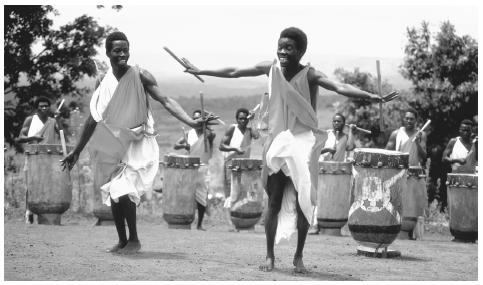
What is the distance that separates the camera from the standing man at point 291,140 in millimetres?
7441

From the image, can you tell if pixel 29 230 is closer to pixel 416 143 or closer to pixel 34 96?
pixel 416 143

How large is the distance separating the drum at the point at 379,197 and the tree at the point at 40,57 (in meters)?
12.1

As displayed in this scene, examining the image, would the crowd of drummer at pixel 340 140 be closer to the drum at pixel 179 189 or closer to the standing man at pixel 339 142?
the standing man at pixel 339 142

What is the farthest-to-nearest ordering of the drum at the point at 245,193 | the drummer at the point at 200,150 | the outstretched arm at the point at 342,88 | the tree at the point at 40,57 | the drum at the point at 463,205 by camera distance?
1. the tree at the point at 40,57
2. the drummer at the point at 200,150
3. the drum at the point at 245,193
4. the drum at the point at 463,205
5. the outstretched arm at the point at 342,88

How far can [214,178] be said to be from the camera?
82.4 feet

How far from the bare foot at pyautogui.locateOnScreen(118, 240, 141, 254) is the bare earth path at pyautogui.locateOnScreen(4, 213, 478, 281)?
0.09 meters

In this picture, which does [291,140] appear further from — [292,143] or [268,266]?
[268,266]

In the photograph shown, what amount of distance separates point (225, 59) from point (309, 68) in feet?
139

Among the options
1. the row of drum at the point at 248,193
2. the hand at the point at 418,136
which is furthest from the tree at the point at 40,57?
the hand at the point at 418,136

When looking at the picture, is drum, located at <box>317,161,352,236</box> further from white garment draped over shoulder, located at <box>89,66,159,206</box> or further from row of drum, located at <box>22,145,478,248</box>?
white garment draped over shoulder, located at <box>89,66,159,206</box>

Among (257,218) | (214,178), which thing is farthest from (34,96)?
(257,218)

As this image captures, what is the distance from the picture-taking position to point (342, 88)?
721 cm

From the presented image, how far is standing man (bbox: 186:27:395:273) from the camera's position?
7441 mm

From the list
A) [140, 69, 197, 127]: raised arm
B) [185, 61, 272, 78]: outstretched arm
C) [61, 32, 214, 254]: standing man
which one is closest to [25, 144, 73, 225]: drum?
[61, 32, 214, 254]: standing man
